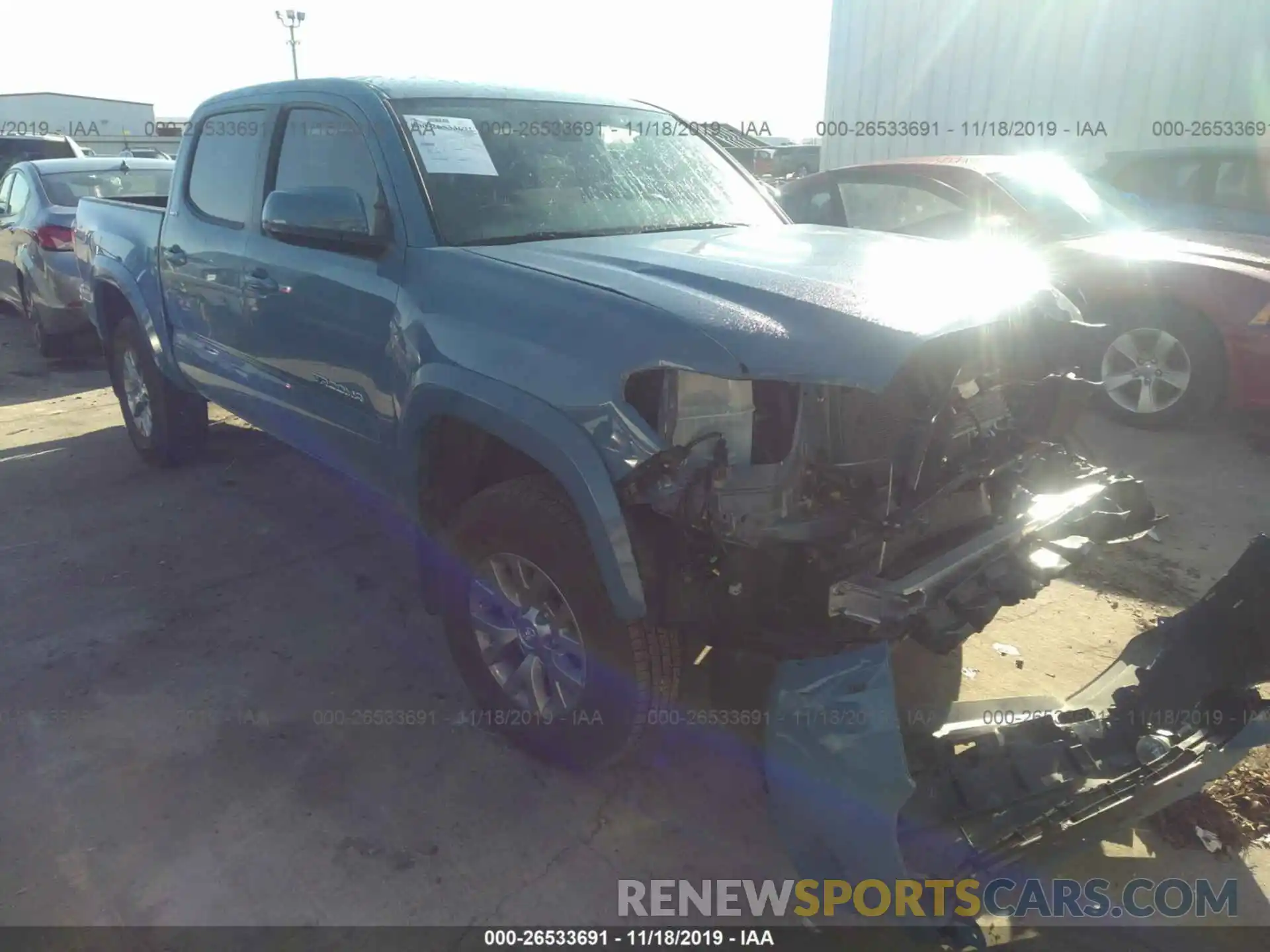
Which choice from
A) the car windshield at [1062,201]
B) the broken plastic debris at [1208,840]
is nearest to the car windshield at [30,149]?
the car windshield at [1062,201]

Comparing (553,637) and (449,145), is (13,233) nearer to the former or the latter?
(449,145)

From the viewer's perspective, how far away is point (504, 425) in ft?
7.89

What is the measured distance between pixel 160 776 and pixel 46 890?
17.7 inches

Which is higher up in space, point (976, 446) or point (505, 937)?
point (976, 446)

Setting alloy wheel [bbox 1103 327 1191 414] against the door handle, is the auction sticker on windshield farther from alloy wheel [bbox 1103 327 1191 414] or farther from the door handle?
alloy wheel [bbox 1103 327 1191 414]

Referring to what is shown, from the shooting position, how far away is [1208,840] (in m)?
2.43

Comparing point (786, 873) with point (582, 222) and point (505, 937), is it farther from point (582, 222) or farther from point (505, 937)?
point (582, 222)

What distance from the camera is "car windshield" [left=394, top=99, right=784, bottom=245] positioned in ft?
9.66

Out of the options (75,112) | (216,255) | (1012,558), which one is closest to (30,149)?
(216,255)

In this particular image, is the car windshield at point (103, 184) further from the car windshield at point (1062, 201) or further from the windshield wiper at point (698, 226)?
the car windshield at point (1062, 201)

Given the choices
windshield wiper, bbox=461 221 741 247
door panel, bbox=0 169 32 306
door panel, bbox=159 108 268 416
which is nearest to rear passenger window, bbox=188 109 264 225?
door panel, bbox=159 108 268 416

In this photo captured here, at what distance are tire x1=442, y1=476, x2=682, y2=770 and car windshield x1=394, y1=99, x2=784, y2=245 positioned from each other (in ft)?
3.05

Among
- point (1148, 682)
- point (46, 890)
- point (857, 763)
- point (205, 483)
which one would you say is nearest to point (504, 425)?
point (857, 763)

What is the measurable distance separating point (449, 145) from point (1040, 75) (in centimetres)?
1060
